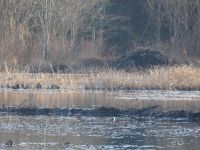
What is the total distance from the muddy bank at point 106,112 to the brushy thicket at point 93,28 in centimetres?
1980

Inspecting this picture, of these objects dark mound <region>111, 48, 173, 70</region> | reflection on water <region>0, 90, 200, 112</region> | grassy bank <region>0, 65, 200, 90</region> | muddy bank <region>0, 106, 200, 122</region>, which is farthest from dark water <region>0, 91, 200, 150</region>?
dark mound <region>111, 48, 173, 70</region>

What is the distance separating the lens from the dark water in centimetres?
1333

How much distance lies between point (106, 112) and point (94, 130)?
11.7ft

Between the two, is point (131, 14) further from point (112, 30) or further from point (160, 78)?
point (160, 78)

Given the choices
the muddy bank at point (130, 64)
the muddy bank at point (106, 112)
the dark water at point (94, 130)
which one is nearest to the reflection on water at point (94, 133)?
the dark water at point (94, 130)

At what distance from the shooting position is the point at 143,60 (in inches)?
1623

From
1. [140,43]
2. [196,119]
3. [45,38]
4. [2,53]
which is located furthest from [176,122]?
[140,43]

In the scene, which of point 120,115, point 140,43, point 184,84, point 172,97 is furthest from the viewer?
point 140,43

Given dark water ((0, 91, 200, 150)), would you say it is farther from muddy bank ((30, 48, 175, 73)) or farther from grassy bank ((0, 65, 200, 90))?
muddy bank ((30, 48, 175, 73))

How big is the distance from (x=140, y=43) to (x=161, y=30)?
192 centimetres

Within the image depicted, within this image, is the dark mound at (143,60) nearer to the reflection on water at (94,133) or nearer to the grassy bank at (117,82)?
the grassy bank at (117,82)

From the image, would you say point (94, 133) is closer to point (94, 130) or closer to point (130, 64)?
point (94, 130)

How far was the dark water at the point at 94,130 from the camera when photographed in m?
13.3

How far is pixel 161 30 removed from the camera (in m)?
55.7
